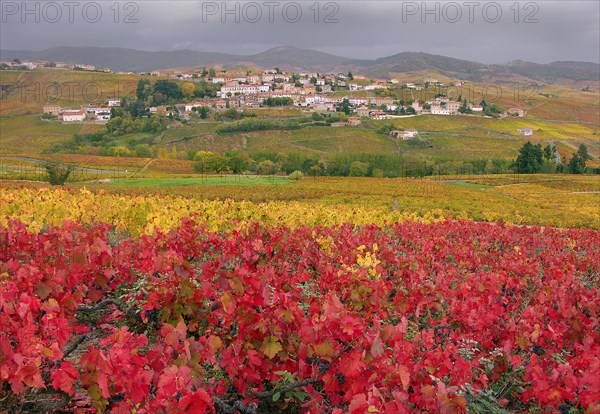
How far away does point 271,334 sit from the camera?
10.2 feet

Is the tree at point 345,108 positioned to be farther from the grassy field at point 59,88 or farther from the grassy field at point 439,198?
the grassy field at point 439,198

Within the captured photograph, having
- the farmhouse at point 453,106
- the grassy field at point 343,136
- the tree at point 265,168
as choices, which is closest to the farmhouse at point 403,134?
the grassy field at point 343,136

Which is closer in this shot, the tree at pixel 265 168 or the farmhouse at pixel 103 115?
the tree at pixel 265 168

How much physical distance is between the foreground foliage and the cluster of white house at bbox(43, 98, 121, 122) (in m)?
124

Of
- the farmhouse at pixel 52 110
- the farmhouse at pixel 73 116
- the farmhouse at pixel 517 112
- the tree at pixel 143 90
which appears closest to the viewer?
the farmhouse at pixel 73 116

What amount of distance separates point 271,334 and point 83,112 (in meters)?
131

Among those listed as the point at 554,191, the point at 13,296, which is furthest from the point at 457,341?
the point at 554,191

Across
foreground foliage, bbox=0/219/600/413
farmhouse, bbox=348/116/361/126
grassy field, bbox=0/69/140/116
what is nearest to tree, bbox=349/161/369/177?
farmhouse, bbox=348/116/361/126

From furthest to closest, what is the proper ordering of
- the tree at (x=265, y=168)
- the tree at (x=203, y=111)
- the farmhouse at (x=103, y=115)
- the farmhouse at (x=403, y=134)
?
the farmhouse at (x=103, y=115) < the tree at (x=203, y=111) < the farmhouse at (x=403, y=134) < the tree at (x=265, y=168)

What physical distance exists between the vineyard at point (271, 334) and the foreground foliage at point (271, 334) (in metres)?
0.01

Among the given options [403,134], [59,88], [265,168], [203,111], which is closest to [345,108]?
[403,134]

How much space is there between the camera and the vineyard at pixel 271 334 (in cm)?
260

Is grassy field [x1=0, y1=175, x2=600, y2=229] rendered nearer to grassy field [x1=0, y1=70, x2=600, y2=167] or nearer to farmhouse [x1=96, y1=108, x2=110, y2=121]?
grassy field [x1=0, y1=70, x2=600, y2=167]

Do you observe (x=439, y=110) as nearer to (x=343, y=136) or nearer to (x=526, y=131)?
(x=526, y=131)
